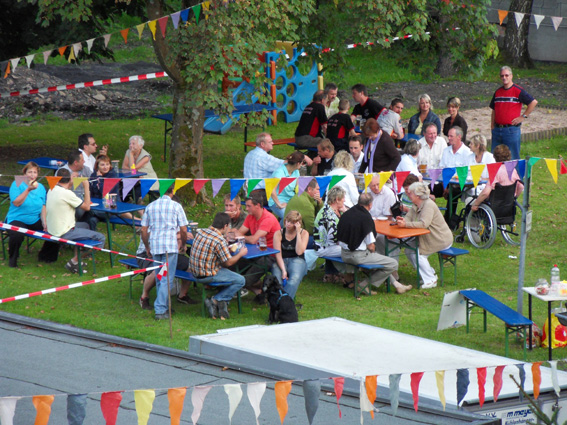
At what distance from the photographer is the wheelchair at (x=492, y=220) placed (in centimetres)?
1197

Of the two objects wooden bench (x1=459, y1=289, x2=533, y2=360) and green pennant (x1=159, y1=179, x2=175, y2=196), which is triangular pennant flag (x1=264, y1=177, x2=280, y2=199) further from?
wooden bench (x1=459, y1=289, x2=533, y2=360)

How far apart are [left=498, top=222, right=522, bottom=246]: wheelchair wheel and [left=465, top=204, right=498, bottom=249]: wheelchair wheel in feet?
0.78

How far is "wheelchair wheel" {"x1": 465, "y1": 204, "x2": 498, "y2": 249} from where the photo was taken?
474 inches

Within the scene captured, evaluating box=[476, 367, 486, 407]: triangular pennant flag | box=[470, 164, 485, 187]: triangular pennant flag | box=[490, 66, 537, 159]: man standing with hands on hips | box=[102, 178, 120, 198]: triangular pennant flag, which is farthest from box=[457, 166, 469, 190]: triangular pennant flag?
box=[476, 367, 486, 407]: triangular pennant flag

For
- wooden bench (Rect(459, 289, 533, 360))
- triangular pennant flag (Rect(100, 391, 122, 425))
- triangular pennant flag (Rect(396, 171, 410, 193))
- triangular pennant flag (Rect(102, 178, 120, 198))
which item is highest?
triangular pennant flag (Rect(396, 171, 410, 193))

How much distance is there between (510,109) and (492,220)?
2797 millimetres

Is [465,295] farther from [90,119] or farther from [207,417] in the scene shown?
[90,119]

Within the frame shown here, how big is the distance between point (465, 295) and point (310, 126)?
20.7 feet

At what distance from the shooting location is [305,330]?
8516mm

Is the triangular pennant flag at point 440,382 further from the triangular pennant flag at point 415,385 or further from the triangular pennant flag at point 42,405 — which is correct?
the triangular pennant flag at point 42,405

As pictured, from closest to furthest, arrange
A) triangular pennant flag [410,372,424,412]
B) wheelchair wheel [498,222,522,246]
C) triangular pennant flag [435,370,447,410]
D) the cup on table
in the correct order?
triangular pennant flag [435,370,447,410] → triangular pennant flag [410,372,424,412] → the cup on table → wheelchair wheel [498,222,522,246]

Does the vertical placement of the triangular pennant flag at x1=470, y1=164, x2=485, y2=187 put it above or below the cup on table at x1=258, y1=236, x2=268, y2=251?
above

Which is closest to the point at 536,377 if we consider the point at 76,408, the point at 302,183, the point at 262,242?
the point at 76,408

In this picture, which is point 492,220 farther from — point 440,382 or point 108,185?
point 440,382
